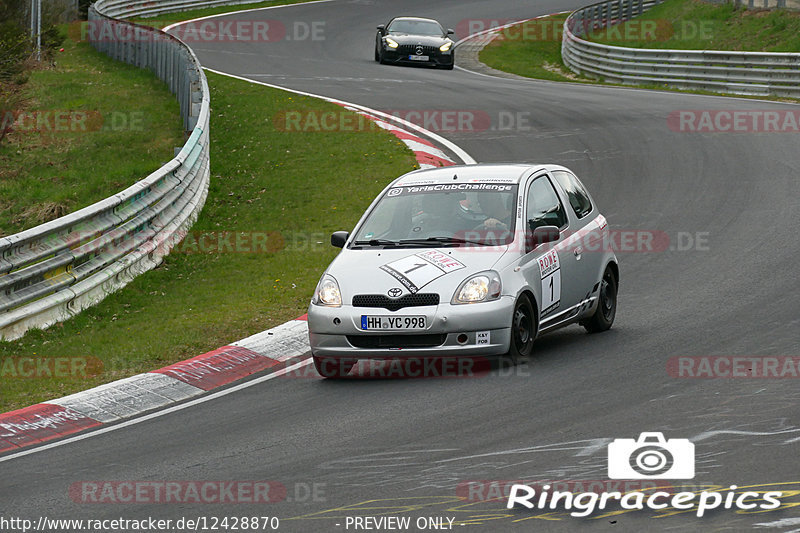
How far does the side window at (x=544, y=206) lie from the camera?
1069cm

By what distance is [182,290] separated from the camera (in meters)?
13.7

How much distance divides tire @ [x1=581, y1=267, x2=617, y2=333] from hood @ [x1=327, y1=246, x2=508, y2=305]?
156 centimetres

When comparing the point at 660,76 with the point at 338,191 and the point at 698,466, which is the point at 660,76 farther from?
the point at 698,466

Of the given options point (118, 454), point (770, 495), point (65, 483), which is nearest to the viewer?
point (770, 495)

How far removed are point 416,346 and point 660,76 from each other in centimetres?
2218

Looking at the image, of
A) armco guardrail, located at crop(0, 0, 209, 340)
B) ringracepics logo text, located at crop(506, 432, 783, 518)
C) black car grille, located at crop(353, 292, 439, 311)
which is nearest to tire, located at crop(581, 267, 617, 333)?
black car grille, located at crop(353, 292, 439, 311)

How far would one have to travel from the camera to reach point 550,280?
1040 cm

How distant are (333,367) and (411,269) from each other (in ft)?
3.33

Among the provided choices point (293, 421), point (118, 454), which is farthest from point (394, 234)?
point (118, 454)

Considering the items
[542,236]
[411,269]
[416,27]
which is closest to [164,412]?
[411,269]

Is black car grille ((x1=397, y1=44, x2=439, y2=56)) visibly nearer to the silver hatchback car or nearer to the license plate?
the silver hatchback car

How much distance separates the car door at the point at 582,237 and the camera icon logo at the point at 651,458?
3.61 m

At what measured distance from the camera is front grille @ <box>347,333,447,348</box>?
949 cm

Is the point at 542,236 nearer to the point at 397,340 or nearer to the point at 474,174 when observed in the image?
the point at 474,174
